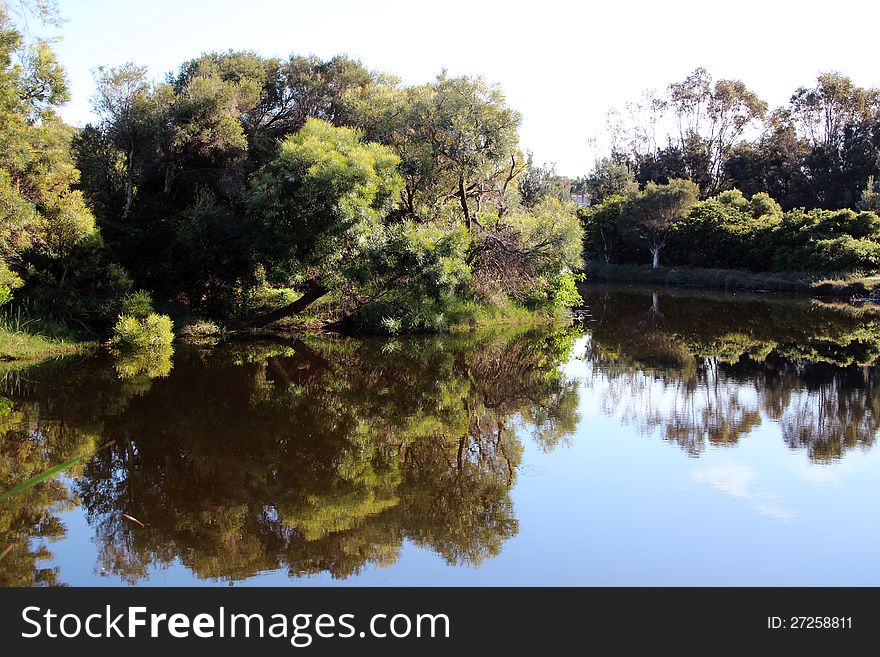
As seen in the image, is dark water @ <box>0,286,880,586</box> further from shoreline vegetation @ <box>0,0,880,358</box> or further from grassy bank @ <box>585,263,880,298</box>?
grassy bank @ <box>585,263,880,298</box>

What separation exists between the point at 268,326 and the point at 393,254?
4.43 meters

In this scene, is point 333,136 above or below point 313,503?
above

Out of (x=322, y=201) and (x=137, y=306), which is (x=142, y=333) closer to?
(x=137, y=306)

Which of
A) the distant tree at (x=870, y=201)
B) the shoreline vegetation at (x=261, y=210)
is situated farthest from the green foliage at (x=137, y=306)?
the distant tree at (x=870, y=201)

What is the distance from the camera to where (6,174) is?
49.8 ft

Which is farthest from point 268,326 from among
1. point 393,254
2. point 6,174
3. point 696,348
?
point 696,348

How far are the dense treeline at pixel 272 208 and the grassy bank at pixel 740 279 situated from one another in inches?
658

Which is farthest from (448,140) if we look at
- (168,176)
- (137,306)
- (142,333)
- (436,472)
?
(436,472)

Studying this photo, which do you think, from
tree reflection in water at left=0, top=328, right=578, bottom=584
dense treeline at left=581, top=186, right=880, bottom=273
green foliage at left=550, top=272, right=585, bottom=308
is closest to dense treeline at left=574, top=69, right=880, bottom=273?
dense treeline at left=581, top=186, right=880, bottom=273

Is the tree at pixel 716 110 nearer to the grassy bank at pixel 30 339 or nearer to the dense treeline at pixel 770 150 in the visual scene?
the dense treeline at pixel 770 150

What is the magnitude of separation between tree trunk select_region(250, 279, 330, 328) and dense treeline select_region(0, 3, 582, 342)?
0.06 metres
